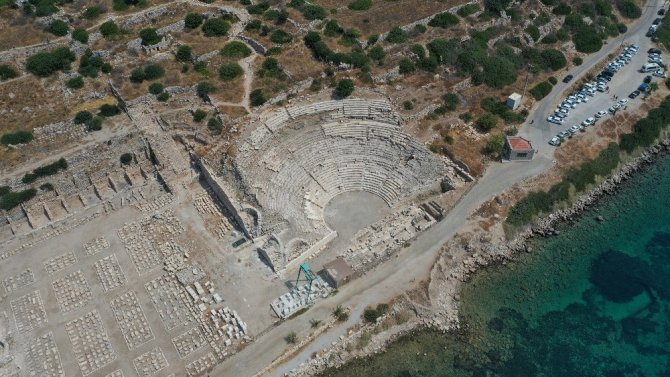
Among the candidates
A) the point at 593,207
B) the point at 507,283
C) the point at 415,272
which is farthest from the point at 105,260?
the point at 593,207

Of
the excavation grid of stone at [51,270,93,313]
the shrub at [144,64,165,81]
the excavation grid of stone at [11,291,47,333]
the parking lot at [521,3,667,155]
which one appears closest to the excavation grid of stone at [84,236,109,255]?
the excavation grid of stone at [51,270,93,313]

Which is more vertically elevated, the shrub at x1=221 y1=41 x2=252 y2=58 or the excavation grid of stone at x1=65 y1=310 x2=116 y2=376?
the shrub at x1=221 y1=41 x2=252 y2=58

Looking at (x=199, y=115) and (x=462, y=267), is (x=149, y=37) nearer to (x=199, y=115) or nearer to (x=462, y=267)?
(x=199, y=115)

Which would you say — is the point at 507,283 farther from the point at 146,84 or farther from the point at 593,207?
the point at 146,84

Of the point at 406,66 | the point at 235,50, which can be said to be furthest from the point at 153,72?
the point at 406,66

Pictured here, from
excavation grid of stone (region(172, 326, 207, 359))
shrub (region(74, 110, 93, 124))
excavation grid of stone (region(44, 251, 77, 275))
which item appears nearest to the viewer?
excavation grid of stone (region(172, 326, 207, 359))

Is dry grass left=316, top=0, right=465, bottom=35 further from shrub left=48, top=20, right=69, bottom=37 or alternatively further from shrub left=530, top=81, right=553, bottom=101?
shrub left=48, top=20, right=69, bottom=37

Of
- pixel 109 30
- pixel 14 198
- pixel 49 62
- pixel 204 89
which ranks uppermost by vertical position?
pixel 109 30
